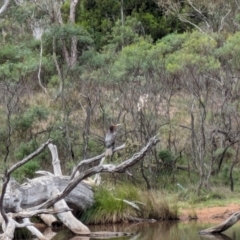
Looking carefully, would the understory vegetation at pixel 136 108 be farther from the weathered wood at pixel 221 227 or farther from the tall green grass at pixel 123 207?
the weathered wood at pixel 221 227

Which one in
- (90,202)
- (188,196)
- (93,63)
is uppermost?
(93,63)

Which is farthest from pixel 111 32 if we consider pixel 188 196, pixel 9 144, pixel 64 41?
pixel 188 196

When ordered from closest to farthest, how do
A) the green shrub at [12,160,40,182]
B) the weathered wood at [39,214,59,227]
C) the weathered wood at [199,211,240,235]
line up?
the weathered wood at [199,211,240,235] → the weathered wood at [39,214,59,227] → the green shrub at [12,160,40,182]

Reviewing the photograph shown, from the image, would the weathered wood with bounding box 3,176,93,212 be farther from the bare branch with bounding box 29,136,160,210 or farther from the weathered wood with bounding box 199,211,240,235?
the bare branch with bounding box 29,136,160,210

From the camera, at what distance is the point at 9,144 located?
21.2 m

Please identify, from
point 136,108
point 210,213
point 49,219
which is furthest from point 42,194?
point 136,108

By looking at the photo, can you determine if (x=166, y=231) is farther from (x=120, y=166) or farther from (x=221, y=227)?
(x=120, y=166)

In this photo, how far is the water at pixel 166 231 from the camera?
43.4 ft

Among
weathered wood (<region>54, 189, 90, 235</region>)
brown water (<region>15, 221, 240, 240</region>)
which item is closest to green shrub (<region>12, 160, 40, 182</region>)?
brown water (<region>15, 221, 240, 240</region>)

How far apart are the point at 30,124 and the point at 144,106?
391cm

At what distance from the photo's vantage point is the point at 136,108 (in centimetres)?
2112

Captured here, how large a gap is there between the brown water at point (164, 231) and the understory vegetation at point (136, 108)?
2.28 ft

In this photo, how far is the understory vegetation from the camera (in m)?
19.6

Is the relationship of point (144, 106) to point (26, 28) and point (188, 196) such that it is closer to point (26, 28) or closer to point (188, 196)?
point (188, 196)
